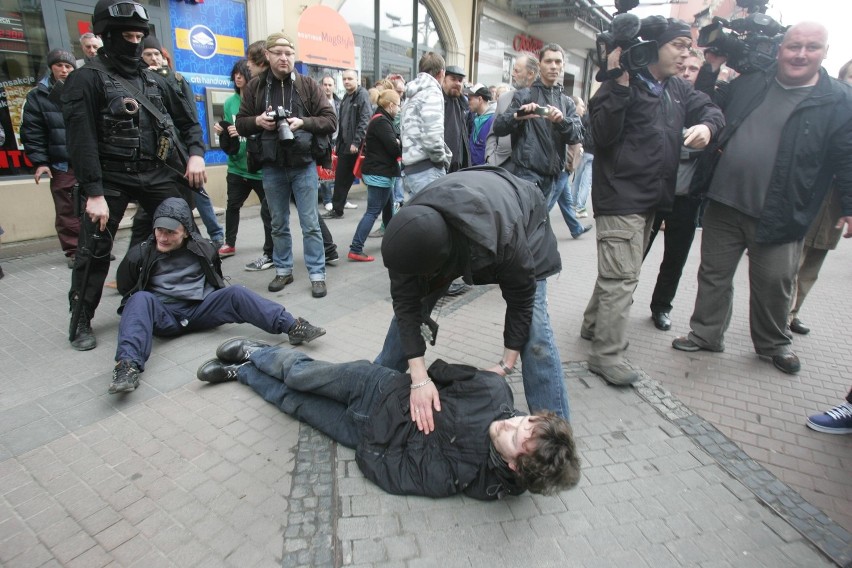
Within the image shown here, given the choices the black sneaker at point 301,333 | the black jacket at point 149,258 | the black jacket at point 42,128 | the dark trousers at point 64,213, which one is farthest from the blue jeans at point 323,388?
the black jacket at point 42,128

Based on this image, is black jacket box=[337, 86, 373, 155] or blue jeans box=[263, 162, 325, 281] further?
black jacket box=[337, 86, 373, 155]

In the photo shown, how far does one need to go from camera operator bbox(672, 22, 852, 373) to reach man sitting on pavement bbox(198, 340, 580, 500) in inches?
87.3

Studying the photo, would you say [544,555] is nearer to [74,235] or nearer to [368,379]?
[368,379]

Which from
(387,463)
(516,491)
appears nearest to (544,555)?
(516,491)

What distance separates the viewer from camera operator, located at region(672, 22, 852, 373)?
3113 mm

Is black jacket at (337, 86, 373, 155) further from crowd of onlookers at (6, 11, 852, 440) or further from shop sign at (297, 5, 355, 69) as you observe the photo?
crowd of onlookers at (6, 11, 852, 440)

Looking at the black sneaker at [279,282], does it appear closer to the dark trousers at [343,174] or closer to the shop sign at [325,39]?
the dark trousers at [343,174]

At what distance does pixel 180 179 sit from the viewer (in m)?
3.84

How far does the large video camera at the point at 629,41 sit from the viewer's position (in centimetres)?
278

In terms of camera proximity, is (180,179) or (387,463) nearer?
(387,463)

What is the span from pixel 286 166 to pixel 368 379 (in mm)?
2535

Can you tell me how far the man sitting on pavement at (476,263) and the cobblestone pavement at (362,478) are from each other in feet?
1.53

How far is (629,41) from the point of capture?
9.25 ft

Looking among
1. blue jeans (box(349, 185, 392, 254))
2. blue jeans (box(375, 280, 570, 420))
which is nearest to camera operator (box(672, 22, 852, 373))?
blue jeans (box(375, 280, 570, 420))
